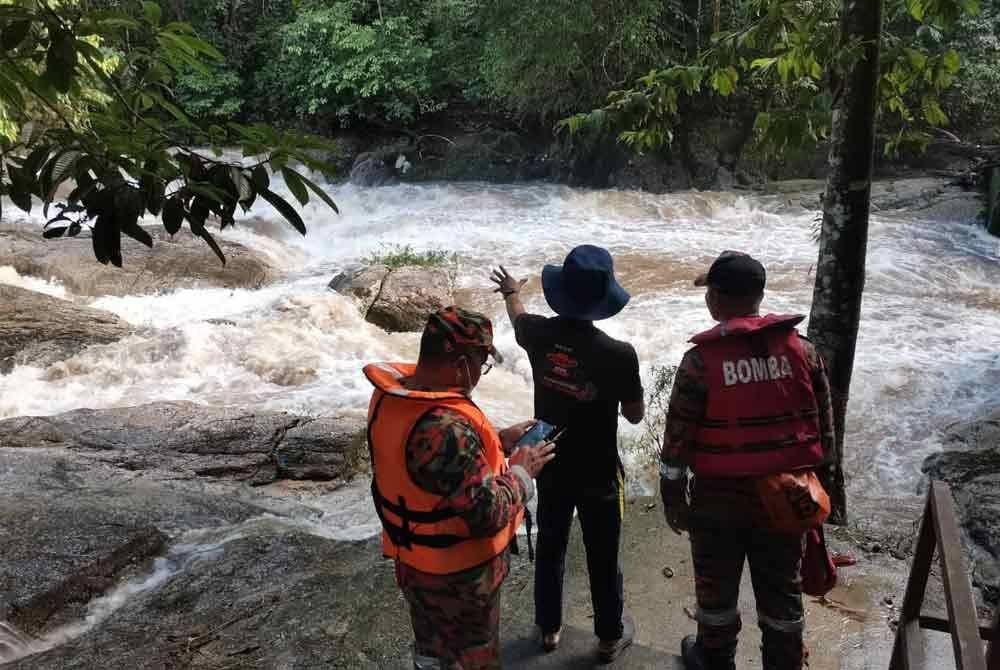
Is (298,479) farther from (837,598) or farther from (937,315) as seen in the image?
(937,315)

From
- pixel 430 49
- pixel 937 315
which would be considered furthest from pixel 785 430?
pixel 430 49

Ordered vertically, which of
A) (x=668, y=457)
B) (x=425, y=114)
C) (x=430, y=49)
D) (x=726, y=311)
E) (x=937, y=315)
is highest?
(x=430, y=49)

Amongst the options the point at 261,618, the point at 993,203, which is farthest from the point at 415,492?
Result: the point at 993,203

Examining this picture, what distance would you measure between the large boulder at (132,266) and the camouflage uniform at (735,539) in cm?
874

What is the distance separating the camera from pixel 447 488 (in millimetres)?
2113

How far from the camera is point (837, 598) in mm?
3732

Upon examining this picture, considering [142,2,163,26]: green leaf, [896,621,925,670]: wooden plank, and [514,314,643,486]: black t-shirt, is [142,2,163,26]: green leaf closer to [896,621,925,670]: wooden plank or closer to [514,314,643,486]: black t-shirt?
[514,314,643,486]: black t-shirt

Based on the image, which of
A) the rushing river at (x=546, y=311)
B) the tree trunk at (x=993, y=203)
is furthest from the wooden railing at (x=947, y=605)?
the tree trunk at (x=993, y=203)

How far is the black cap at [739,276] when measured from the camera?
2564 millimetres

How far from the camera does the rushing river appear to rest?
7219 mm

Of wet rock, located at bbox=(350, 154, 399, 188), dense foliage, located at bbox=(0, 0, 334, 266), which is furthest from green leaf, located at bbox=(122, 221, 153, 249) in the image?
wet rock, located at bbox=(350, 154, 399, 188)

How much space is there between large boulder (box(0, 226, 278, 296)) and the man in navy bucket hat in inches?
324

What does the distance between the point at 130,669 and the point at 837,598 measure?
312cm

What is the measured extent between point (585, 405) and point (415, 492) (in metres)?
0.84
